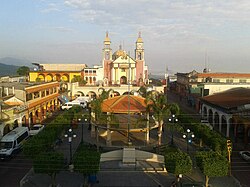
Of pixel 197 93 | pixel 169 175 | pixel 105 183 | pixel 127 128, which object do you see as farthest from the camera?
pixel 197 93

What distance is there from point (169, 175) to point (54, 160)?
9232mm

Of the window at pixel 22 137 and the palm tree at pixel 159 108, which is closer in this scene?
the window at pixel 22 137

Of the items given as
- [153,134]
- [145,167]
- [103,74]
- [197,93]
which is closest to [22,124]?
[153,134]

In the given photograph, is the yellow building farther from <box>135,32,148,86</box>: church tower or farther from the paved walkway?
the paved walkway

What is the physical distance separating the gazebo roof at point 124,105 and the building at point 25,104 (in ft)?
34.6

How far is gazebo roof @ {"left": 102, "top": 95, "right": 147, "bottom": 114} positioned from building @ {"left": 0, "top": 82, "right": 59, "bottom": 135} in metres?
10.6

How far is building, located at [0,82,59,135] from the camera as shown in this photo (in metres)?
32.2

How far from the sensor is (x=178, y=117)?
36.4 meters

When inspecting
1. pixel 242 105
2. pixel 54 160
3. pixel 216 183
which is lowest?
pixel 216 183

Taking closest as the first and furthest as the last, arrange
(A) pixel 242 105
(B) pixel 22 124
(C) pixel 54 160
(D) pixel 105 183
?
(C) pixel 54 160
(D) pixel 105 183
(A) pixel 242 105
(B) pixel 22 124

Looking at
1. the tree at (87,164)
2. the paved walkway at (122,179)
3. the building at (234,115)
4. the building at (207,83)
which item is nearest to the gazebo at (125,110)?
the paved walkway at (122,179)

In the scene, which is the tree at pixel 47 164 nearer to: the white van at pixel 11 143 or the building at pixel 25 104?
the white van at pixel 11 143

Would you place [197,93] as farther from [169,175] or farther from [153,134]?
[169,175]

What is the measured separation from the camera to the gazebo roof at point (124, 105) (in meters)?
31.2
